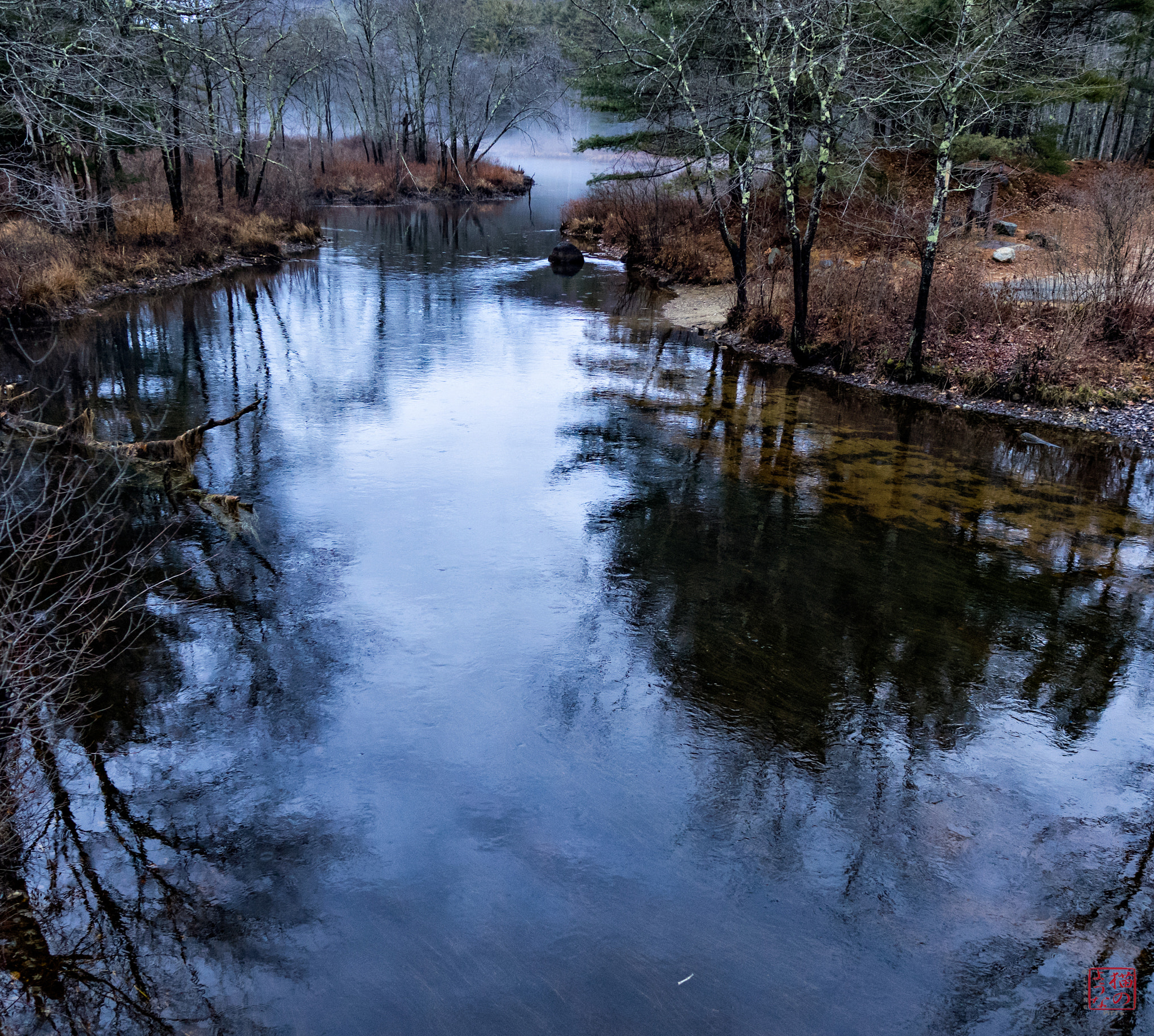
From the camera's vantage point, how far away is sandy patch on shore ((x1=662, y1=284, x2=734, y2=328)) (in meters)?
21.4

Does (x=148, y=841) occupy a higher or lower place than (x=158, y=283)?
lower

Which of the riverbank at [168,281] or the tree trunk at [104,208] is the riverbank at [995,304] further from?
the tree trunk at [104,208]

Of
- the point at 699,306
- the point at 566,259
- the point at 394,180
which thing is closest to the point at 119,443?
the point at 699,306

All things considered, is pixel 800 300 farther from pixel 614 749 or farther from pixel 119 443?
pixel 614 749

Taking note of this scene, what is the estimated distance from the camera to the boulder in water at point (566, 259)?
2831 centimetres

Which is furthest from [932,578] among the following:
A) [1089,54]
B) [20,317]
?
[1089,54]

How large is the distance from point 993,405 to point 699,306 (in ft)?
31.1

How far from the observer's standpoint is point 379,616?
8383 millimetres

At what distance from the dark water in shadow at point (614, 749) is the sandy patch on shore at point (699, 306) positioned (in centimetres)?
860

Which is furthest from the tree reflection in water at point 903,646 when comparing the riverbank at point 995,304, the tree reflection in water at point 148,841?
the tree reflection in water at point 148,841

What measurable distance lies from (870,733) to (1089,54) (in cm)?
2958

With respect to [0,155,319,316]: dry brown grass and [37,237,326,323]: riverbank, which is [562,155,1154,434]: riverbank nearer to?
[37,237,326,323]: riverbank

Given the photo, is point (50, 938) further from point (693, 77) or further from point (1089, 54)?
point (1089, 54)
